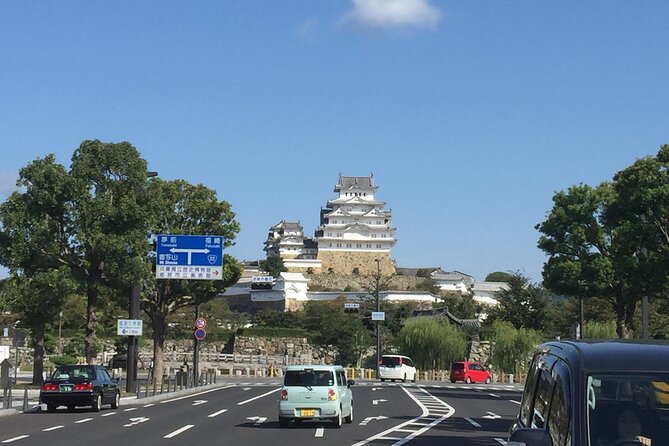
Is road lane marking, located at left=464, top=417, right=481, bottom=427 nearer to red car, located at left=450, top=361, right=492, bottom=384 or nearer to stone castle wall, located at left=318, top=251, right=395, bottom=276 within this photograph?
red car, located at left=450, top=361, right=492, bottom=384

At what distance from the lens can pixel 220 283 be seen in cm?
5256

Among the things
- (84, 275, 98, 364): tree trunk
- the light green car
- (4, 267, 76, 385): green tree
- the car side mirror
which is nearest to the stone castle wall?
(4, 267, 76, 385): green tree

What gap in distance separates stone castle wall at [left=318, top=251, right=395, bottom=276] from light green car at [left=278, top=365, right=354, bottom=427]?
127788 mm

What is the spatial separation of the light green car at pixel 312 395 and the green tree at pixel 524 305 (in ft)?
210

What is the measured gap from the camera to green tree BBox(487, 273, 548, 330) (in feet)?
282

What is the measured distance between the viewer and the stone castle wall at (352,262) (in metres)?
152

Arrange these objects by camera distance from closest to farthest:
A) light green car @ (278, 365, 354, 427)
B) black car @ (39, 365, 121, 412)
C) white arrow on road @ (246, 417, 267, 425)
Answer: light green car @ (278, 365, 354, 427), white arrow on road @ (246, 417, 267, 425), black car @ (39, 365, 121, 412)

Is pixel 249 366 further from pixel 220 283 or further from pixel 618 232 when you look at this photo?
pixel 618 232

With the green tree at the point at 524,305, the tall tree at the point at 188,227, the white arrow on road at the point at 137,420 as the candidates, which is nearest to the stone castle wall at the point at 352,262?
the green tree at the point at 524,305

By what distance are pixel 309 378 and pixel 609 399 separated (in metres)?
18.1

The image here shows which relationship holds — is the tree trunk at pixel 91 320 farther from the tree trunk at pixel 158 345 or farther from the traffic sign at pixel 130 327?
the tree trunk at pixel 158 345

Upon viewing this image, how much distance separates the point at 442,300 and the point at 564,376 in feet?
394

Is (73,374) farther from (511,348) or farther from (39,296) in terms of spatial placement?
(511,348)

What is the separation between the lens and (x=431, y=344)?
77625 millimetres
